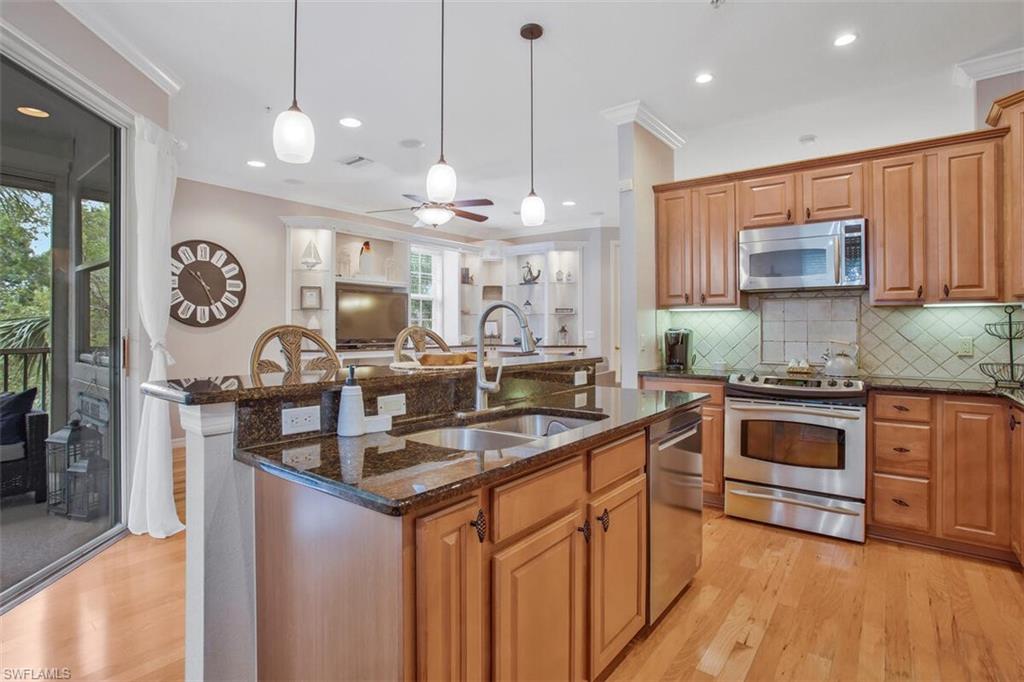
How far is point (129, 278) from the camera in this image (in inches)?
124

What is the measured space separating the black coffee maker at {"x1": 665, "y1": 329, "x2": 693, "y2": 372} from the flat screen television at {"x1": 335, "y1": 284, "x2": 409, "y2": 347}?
3.59 meters

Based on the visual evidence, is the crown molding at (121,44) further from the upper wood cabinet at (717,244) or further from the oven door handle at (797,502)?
the oven door handle at (797,502)

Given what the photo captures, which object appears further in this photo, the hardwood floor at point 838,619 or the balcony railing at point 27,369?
the balcony railing at point 27,369

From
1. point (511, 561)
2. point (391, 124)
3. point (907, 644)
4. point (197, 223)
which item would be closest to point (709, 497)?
point (907, 644)

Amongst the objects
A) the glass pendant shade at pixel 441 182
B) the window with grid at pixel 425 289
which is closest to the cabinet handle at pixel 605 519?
the glass pendant shade at pixel 441 182

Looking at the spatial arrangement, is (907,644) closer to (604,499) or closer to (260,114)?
(604,499)

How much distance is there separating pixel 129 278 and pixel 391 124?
6.86 ft

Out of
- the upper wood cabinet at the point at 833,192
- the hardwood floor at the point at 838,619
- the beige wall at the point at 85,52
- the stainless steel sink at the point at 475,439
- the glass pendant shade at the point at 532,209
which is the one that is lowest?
the hardwood floor at the point at 838,619

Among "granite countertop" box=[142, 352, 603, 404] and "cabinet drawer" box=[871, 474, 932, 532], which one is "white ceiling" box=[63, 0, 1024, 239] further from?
"cabinet drawer" box=[871, 474, 932, 532]

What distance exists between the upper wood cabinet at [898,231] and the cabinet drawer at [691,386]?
113 cm

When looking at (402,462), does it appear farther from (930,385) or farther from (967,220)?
(967,220)

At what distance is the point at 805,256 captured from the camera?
349cm

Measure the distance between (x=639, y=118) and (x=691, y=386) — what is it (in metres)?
1.96

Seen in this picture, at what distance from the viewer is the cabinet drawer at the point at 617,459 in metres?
1.68
